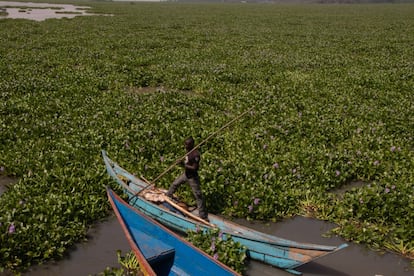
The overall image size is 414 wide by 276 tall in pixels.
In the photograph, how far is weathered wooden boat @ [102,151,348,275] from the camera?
21.0 feet

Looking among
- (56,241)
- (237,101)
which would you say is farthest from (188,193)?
(237,101)

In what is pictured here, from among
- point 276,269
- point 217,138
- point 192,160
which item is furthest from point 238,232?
point 217,138

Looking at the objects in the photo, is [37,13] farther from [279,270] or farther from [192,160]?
[279,270]

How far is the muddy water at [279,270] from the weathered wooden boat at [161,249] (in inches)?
30.6

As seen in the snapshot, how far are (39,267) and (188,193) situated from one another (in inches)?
142

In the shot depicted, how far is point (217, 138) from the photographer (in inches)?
495

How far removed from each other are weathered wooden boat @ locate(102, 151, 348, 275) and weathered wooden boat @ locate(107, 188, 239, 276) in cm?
78

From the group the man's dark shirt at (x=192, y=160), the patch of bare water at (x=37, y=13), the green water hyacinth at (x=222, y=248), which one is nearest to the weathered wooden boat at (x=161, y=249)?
the green water hyacinth at (x=222, y=248)

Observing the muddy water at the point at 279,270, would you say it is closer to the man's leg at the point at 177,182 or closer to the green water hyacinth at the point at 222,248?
the green water hyacinth at the point at 222,248

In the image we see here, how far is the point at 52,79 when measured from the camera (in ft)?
63.5

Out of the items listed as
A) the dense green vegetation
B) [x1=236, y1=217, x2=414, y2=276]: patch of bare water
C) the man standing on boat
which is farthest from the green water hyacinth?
the dense green vegetation

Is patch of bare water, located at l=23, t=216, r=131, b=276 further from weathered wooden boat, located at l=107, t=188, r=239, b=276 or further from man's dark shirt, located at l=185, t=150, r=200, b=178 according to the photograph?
man's dark shirt, located at l=185, t=150, r=200, b=178

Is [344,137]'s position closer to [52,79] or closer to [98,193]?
[98,193]

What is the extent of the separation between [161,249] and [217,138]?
605 cm
